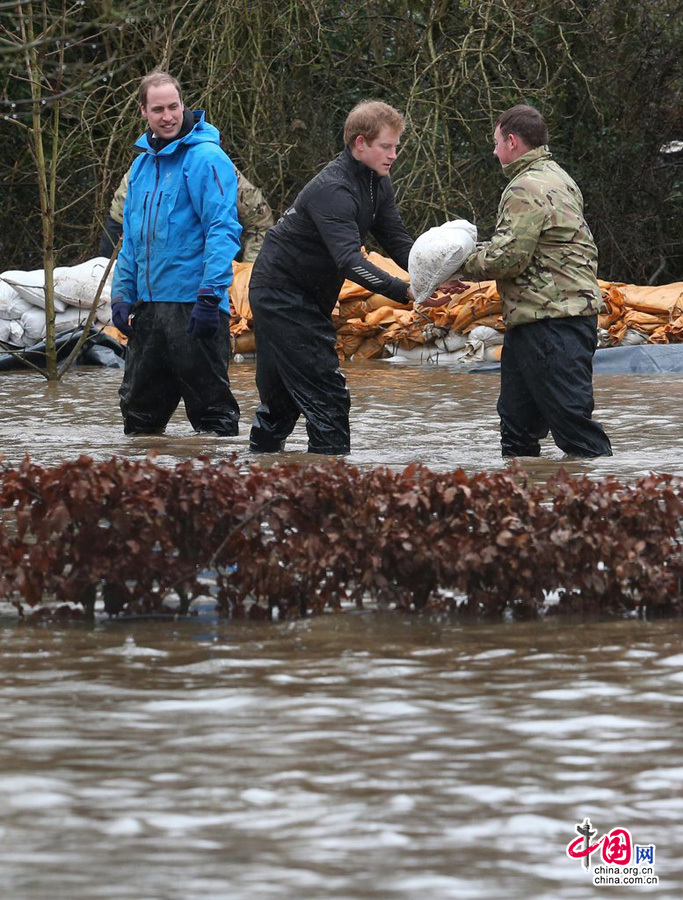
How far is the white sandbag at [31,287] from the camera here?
14359 mm

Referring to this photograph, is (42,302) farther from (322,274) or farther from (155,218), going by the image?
(322,274)

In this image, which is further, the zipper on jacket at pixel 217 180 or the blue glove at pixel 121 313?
the blue glove at pixel 121 313

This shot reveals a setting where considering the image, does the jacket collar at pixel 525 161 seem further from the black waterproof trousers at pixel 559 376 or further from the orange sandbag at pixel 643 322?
the orange sandbag at pixel 643 322

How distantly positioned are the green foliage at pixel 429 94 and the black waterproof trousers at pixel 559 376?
8730 millimetres

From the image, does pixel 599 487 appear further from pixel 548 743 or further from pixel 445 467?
pixel 445 467

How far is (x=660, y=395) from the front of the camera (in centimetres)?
1117

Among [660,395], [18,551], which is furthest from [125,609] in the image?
[660,395]

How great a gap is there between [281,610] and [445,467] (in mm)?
2833

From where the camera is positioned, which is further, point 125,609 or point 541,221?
point 541,221

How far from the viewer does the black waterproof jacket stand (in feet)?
24.0

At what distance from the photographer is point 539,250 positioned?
24.5 feet

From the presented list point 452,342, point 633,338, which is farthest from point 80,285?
point 633,338

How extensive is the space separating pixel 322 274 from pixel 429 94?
961cm

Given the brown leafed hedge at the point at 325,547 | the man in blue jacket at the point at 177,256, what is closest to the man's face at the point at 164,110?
the man in blue jacket at the point at 177,256
